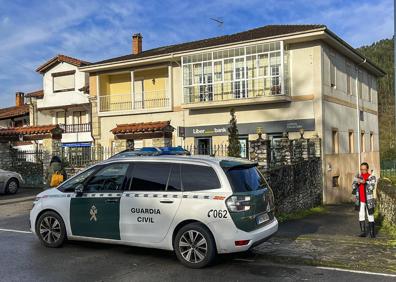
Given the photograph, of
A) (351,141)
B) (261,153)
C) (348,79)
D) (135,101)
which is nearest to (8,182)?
(135,101)

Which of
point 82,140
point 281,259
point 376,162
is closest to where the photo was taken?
point 281,259

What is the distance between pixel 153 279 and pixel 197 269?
82 cm

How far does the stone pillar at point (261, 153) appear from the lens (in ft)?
46.4

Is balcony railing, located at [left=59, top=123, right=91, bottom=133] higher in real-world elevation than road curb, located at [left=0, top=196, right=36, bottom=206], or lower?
higher

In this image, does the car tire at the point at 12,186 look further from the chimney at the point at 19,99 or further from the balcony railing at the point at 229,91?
the chimney at the point at 19,99

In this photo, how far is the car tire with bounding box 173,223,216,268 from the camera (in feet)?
23.0

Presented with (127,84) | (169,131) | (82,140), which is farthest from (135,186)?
(82,140)

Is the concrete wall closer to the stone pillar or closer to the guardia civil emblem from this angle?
the stone pillar

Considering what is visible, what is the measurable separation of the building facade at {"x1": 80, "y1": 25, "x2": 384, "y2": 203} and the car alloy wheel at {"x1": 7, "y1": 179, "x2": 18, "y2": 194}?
14.7ft

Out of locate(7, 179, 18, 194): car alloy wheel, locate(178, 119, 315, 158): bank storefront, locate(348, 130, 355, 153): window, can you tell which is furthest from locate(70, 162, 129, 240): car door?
locate(348, 130, 355, 153): window

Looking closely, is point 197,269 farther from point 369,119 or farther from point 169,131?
point 369,119

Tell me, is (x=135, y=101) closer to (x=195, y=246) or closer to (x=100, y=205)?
(x=100, y=205)

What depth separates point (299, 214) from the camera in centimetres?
1630

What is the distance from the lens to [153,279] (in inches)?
253
